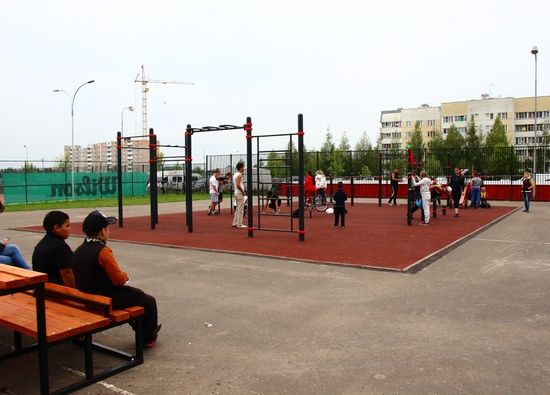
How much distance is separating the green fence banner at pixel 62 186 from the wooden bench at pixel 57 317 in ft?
89.6

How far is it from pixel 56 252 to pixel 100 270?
0.65 metres

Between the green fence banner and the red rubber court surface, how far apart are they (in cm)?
1480

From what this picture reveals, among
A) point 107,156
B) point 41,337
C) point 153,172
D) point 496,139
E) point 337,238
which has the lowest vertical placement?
point 337,238

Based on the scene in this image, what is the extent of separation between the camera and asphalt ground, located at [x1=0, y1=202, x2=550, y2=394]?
4.11 m

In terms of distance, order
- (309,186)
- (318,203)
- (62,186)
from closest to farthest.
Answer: (309,186) → (318,203) → (62,186)

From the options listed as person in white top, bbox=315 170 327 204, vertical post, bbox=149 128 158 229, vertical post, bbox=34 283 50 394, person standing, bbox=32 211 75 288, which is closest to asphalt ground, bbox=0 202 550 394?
vertical post, bbox=34 283 50 394

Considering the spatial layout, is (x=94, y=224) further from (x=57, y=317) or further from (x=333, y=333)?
(x=333, y=333)

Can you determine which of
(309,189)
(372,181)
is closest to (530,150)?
(372,181)

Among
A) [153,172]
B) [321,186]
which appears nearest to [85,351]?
[153,172]

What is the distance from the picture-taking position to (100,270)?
15.2 ft

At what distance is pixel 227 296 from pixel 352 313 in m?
1.83

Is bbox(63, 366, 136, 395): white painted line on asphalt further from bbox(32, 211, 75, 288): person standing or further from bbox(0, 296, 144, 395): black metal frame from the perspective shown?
bbox(32, 211, 75, 288): person standing

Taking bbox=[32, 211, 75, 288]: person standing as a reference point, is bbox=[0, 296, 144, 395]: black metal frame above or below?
below

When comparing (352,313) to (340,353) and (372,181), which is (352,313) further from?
(372,181)
